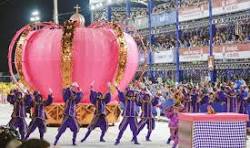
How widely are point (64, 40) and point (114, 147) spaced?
6.97m

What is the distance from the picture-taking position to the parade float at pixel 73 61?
2181 cm

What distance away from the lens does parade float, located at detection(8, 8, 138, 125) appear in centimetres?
2181

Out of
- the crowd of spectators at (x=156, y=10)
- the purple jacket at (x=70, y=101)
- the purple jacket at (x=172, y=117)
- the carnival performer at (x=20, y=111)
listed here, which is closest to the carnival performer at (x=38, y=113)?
the carnival performer at (x=20, y=111)

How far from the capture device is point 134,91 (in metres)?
16.6

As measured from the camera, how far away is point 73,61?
2178 cm

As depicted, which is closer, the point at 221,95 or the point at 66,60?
the point at 221,95

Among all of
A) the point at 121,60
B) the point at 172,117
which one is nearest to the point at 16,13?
the point at 121,60

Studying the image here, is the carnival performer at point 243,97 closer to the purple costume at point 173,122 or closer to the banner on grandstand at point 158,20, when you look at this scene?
the purple costume at point 173,122

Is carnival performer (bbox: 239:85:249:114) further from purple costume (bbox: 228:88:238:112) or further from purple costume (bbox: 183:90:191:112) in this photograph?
purple costume (bbox: 183:90:191:112)

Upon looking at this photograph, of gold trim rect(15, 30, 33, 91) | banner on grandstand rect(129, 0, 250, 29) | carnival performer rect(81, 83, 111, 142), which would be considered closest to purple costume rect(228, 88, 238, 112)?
carnival performer rect(81, 83, 111, 142)

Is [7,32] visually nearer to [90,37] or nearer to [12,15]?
[12,15]

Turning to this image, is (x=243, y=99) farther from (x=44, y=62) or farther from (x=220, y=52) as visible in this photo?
(x=220, y=52)

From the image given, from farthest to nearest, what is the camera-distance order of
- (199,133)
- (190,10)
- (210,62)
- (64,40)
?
(190,10), (210,62), (64,40), (199,133)

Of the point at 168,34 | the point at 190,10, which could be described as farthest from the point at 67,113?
the point at 168,34
